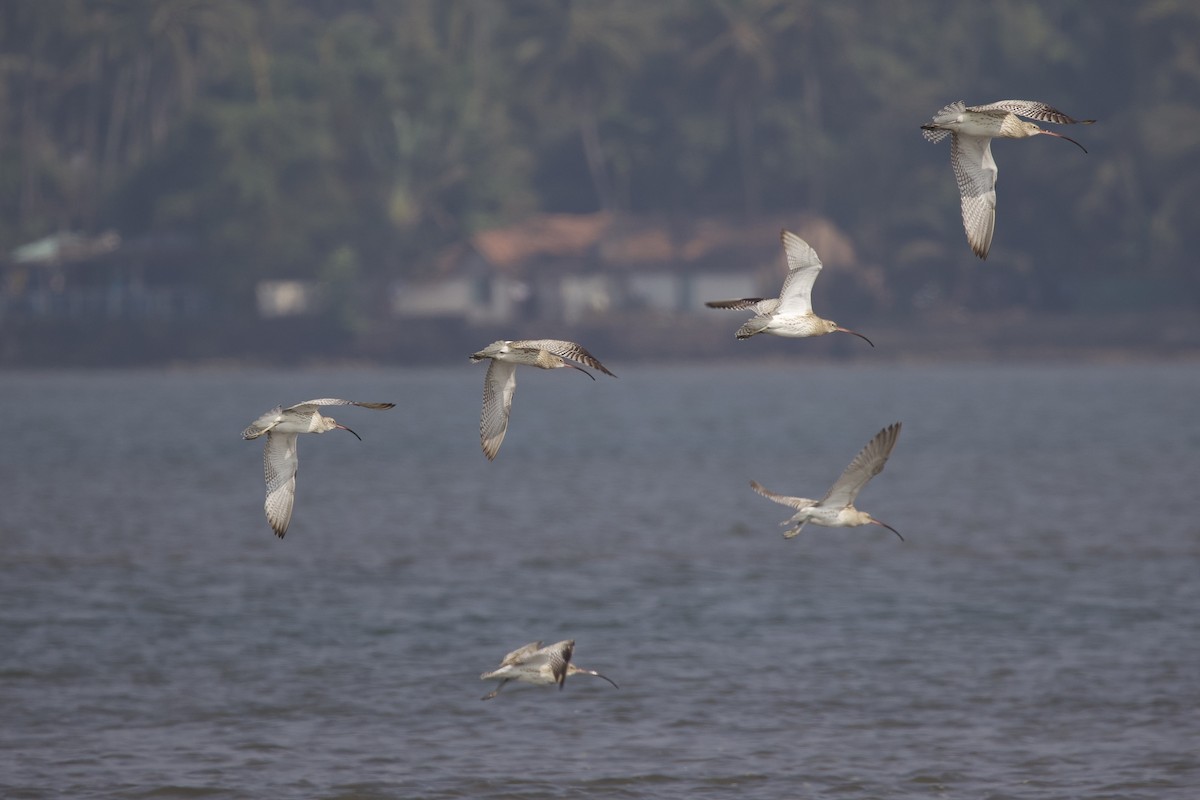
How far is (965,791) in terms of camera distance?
19.4 meters

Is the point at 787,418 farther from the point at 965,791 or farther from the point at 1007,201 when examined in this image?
the point at 965,791

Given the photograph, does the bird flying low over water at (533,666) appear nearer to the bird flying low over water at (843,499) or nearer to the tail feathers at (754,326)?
the bird flying low over water at (843,499)

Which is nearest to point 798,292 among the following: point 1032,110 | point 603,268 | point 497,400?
point 497,400

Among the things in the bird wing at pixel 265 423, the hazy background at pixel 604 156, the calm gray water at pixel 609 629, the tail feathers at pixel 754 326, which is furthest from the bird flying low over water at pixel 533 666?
the hazy background at pixel 604 156

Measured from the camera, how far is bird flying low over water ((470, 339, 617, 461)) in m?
14.7

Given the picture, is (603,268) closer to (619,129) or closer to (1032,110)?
(619,129)

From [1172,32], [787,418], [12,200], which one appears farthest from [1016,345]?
[12,200]

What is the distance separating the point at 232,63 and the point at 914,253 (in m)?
46.9

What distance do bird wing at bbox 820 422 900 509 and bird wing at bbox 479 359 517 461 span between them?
9.19 feet

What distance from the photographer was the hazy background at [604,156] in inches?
4424

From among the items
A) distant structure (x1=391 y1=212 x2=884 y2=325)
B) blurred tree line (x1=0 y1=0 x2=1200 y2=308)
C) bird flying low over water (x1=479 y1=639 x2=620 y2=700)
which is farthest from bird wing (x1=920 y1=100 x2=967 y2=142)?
distant structure (x1=391 y1=212 x2=884 y2=325)

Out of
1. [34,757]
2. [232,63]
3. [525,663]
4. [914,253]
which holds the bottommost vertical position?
[34,757]

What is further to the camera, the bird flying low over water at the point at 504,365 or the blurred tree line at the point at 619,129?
the blurred tree line at the point at 619,129

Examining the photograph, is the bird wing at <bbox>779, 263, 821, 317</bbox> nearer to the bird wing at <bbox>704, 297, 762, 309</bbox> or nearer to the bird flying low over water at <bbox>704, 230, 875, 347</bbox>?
the bird flying low over water at <bbox>704, 230, 875, 347</bbox>
